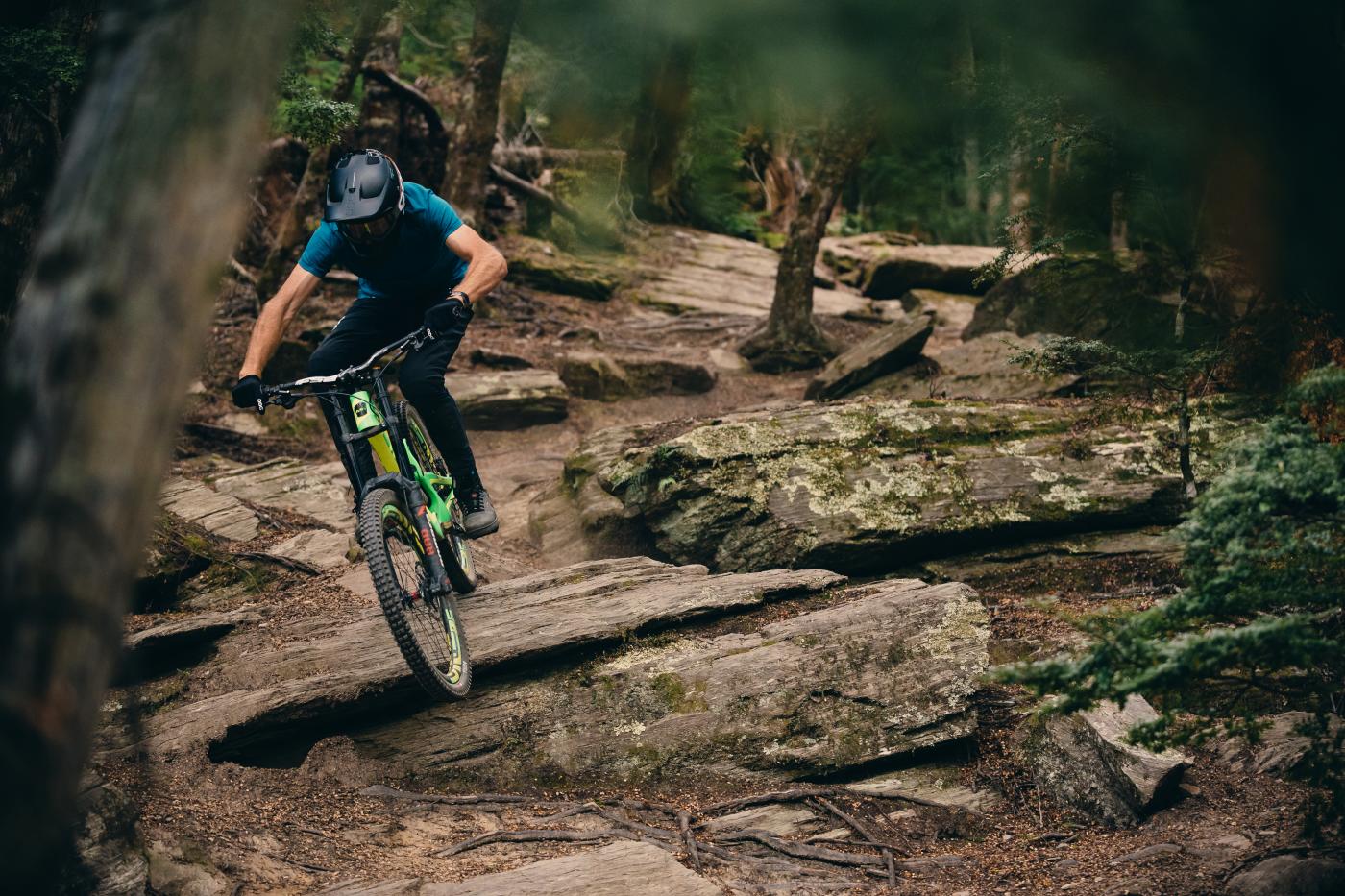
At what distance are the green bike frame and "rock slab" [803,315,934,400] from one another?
7.22 metres

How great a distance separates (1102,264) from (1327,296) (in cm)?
905

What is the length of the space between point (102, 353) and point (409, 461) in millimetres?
3648

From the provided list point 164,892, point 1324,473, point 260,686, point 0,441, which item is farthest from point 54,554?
point 260,686

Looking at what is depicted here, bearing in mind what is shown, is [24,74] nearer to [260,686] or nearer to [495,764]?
[260,686]

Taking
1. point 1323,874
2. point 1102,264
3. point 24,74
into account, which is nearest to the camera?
point 1323,874

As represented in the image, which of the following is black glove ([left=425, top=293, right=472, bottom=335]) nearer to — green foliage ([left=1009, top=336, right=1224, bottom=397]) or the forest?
the forest

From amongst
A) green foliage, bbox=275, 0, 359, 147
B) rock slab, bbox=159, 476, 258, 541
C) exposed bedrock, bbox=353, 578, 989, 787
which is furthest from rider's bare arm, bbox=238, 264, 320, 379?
green foliage, bbox=275, 0, 359, 147

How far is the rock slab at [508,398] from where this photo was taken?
1292 centimetres

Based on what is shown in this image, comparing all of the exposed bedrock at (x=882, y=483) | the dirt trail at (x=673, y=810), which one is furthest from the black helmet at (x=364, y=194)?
the exposed bedrock at (x=882, y=483)

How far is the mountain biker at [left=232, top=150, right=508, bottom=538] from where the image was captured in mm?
5340

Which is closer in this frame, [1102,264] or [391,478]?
[391,478]

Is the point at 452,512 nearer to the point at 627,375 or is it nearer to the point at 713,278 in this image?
the point at 627,375

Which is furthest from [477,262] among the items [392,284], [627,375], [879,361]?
[627,375]

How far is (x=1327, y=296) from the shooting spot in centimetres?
503
